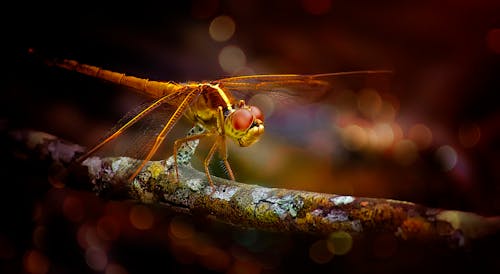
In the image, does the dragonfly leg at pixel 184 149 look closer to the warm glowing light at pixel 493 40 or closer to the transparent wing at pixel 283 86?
the transparent wing at pixel 283 86

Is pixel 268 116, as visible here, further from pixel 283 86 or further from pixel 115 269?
pixel 115 269

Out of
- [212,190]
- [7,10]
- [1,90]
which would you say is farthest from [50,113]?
[212,190]

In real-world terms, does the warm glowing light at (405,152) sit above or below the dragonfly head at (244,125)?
above

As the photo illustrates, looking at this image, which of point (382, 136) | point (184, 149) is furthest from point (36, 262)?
point (382, 136)

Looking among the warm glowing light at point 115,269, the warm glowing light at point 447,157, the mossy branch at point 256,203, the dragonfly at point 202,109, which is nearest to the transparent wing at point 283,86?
the dragonfly at point 202,109

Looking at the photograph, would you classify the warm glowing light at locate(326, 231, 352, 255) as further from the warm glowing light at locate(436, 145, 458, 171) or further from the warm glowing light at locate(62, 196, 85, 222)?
the warm glowing light at locate(62, 196, 85, 222)

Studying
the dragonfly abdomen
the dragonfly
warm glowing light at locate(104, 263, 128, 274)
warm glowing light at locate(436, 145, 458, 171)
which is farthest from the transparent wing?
warm glowing light at locate(104, 263, 128, 274)

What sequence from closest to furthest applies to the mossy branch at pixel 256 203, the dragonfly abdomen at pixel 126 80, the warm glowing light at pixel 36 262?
the mossy branch at pixel 256 203 → the dragonfly abdomen at pixel 126 80 → the warm glowing light at pixel 36 262
